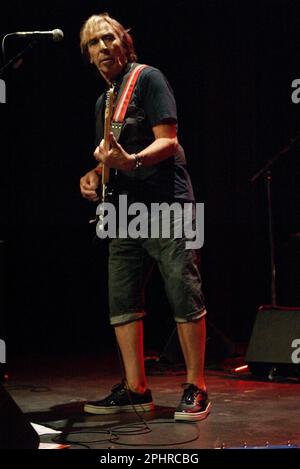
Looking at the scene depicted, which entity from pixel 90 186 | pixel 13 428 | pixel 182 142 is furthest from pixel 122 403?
pixel 182 142

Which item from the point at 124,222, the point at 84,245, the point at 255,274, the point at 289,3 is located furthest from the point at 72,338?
the point at 289,3

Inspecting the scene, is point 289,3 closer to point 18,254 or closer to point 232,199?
point 232,199

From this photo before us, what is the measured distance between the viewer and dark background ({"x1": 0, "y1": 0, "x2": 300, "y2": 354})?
245 inches

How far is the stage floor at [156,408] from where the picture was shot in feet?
10.4

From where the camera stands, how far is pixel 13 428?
2.61m

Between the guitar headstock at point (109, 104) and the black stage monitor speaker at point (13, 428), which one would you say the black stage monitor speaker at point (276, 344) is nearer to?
the guitar headstock at point (109, 104)

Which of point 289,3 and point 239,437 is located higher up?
point 289,3

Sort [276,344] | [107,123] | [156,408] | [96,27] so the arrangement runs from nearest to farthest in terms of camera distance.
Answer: [107,123]
[96,27]
[156,408]
[276,344]

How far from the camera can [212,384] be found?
4.62m

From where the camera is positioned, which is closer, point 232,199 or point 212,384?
point 212,384

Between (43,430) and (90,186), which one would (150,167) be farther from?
(43,430)

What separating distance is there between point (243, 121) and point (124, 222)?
3.03 metres

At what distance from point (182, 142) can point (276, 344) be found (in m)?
2.26

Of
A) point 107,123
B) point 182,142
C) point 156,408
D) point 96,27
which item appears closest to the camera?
point 107,123
